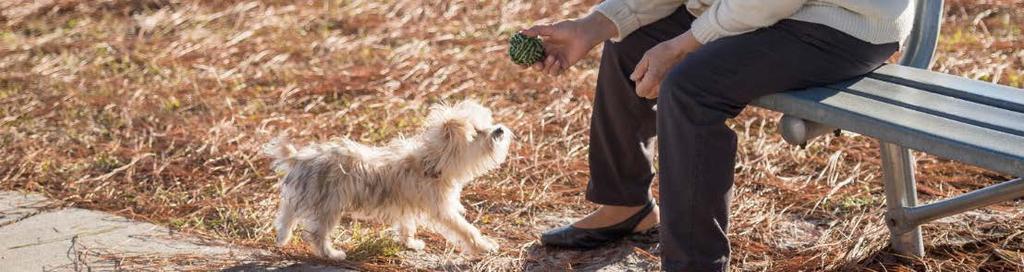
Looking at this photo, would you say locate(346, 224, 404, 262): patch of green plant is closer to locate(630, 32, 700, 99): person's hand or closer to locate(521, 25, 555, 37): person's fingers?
locate(521, 25, 555, 37): person's fingers

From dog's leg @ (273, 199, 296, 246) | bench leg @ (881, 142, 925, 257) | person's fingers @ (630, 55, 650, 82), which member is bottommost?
dog's leg @ (273, 199, 296, 246)

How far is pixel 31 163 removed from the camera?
4734mm

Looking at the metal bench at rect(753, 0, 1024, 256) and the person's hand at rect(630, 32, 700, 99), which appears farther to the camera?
the person's hand at rect(630, 32, 700, 99)

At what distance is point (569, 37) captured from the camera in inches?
138

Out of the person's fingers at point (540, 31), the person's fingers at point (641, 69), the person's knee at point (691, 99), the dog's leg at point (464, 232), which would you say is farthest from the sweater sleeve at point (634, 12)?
the dog's leg at point (464, 232)

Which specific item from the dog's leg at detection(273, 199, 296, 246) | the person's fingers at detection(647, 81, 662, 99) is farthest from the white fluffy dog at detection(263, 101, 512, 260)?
the person's fingers at detection(647, 81, 662, 99)

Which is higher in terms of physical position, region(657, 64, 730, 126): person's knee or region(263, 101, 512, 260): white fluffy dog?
region(657, 64, 730, 126): person's knee

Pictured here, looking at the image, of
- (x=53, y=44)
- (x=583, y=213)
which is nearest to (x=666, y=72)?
(x=583, y=213)

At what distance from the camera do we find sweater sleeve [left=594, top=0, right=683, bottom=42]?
3436mm

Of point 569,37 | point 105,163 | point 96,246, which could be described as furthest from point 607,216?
point 105,163

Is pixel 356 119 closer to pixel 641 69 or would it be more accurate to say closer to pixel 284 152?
pixel 284 152

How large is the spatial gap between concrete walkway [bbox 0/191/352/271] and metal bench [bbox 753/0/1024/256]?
1492 mm

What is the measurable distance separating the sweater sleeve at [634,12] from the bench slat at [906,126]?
2.06 feet

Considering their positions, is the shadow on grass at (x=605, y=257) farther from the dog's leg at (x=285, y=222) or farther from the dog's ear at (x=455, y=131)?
the dog's leg at (x=285, y=222)
